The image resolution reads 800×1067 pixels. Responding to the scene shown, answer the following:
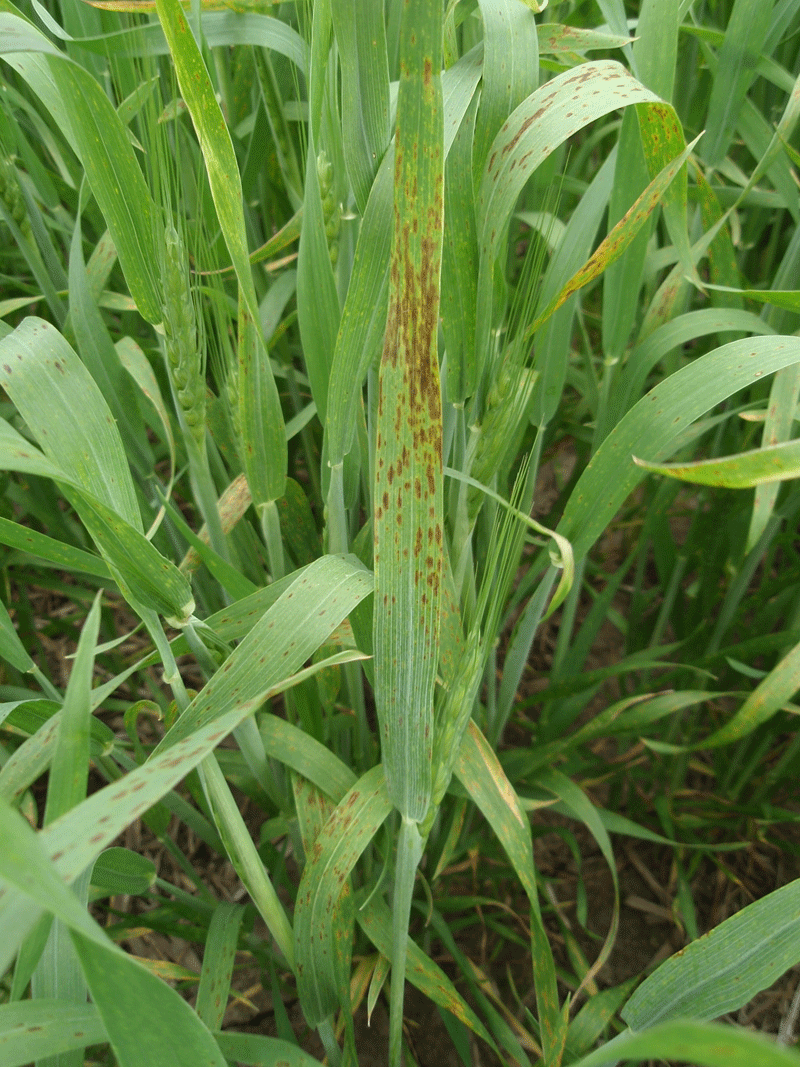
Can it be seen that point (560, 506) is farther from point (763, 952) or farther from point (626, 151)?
point (763, 952)

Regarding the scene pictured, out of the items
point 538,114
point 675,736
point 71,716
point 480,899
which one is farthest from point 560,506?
point 71,716

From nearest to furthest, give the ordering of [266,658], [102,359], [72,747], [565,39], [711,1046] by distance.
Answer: [711,1046] → [72,747] → [266,658] → [565,39] → [102,359]

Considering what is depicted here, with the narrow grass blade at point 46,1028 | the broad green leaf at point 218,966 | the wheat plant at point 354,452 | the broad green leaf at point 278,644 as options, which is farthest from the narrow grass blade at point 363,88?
the broad green leaf at point 218,966

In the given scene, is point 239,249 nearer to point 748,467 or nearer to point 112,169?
point 112,169

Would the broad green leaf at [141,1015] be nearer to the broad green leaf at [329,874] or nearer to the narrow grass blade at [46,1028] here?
the narrow grass blade at [46,1028]

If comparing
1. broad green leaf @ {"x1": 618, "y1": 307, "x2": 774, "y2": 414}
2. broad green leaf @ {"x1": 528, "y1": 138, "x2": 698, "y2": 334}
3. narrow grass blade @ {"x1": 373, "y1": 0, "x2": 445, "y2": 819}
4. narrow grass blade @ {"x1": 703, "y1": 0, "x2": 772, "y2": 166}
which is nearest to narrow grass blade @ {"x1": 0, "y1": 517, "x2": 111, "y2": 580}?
narrow grass blade @ {"x1": 373, "y1": 0, "x2": 445, "y2": 819}

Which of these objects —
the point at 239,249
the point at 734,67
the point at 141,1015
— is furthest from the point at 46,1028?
the point at 734,67
